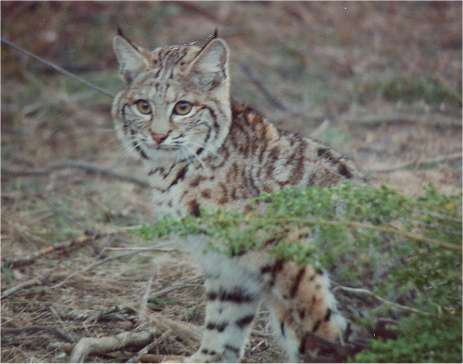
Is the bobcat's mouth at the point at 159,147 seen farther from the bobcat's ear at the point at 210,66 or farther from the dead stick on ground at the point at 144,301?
the dead stick on ground at the point at 144,301

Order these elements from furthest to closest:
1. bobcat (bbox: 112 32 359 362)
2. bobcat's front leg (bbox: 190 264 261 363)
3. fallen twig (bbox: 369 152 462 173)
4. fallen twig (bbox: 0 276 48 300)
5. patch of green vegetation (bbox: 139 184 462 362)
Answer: fallen twig (bbox: 369 152 462 173) < fallen twig (bbox: 0 276 48 300) < bobcat's front leg (bbox: 190 264 261 363) < bobcat (bbox: 112 32 359 362) < patch of green vegetation (bbox: 139 184 462 362)

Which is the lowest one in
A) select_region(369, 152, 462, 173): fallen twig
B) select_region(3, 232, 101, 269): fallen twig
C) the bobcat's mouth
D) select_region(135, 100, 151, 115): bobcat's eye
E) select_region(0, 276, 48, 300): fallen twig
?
select_region(0, 276, 48, 300): fallen twig

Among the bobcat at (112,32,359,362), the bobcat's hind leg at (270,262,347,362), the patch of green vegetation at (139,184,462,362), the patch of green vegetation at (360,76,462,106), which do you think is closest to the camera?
the patch of green vegetation at (139,184,462,362)

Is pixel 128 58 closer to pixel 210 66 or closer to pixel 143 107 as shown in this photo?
pixel 143 107

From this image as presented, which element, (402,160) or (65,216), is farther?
(402,160)

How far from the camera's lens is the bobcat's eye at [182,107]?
14.2ft

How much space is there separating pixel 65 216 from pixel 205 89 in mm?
2725

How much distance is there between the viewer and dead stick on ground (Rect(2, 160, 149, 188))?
7.49 metres

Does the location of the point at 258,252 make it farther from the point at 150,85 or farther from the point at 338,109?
the point at 338,109

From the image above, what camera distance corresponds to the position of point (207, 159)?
439 centimetres

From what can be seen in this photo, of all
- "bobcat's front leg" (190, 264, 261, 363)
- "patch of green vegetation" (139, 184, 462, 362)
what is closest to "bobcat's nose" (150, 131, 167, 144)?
"bobcat's front leg" (190, 264, 261, 363)

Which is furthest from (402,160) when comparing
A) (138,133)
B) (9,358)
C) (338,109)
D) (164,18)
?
(164,18)

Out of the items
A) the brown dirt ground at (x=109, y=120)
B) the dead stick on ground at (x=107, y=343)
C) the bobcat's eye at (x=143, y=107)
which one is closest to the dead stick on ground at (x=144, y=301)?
the brown dirt ground at (x=109, y=120)

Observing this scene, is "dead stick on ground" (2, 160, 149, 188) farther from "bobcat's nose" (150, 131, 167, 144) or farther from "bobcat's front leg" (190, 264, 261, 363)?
"bobcat's nose" (150, 131, 167, 144)
